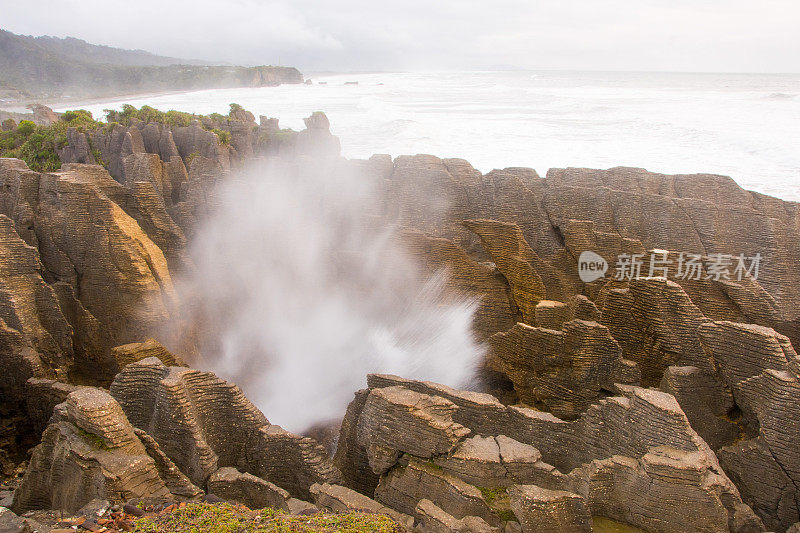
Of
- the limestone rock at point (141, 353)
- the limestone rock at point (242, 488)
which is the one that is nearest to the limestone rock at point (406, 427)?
the limestone rock at point (242, 488)

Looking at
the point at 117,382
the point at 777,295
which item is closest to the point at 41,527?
the point at 117,382

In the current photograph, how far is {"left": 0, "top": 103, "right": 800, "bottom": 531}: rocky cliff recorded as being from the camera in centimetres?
640

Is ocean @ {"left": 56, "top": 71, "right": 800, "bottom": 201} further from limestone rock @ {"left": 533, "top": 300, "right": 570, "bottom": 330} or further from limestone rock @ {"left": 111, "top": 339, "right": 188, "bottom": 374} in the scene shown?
limestone rock @ {"left": 111, "top": 339, "right": 188, "bottom": 374}

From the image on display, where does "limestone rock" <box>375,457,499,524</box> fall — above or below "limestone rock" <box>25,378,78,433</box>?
above

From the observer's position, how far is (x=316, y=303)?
38.8 feet

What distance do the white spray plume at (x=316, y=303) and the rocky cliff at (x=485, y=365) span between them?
0.43 meters

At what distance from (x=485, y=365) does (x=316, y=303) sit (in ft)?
12.4

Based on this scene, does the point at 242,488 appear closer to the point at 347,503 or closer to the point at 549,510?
the point at 347,503

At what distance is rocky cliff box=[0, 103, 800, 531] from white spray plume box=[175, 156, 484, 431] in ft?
1.40

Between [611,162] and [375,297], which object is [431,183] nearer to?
[375,297]

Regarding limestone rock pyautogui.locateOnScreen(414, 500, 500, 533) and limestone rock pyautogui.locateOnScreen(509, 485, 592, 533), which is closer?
limestone rock pyautogui.locateOnScreen(414, 500, 500, 533)

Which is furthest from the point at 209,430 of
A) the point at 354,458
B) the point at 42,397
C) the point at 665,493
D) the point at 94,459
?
the point at 665,493

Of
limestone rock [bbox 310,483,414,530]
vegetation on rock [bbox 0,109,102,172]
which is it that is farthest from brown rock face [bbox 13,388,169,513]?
vegetation on rock [bbox 0,109,102,172]

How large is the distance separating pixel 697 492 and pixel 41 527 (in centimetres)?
673
